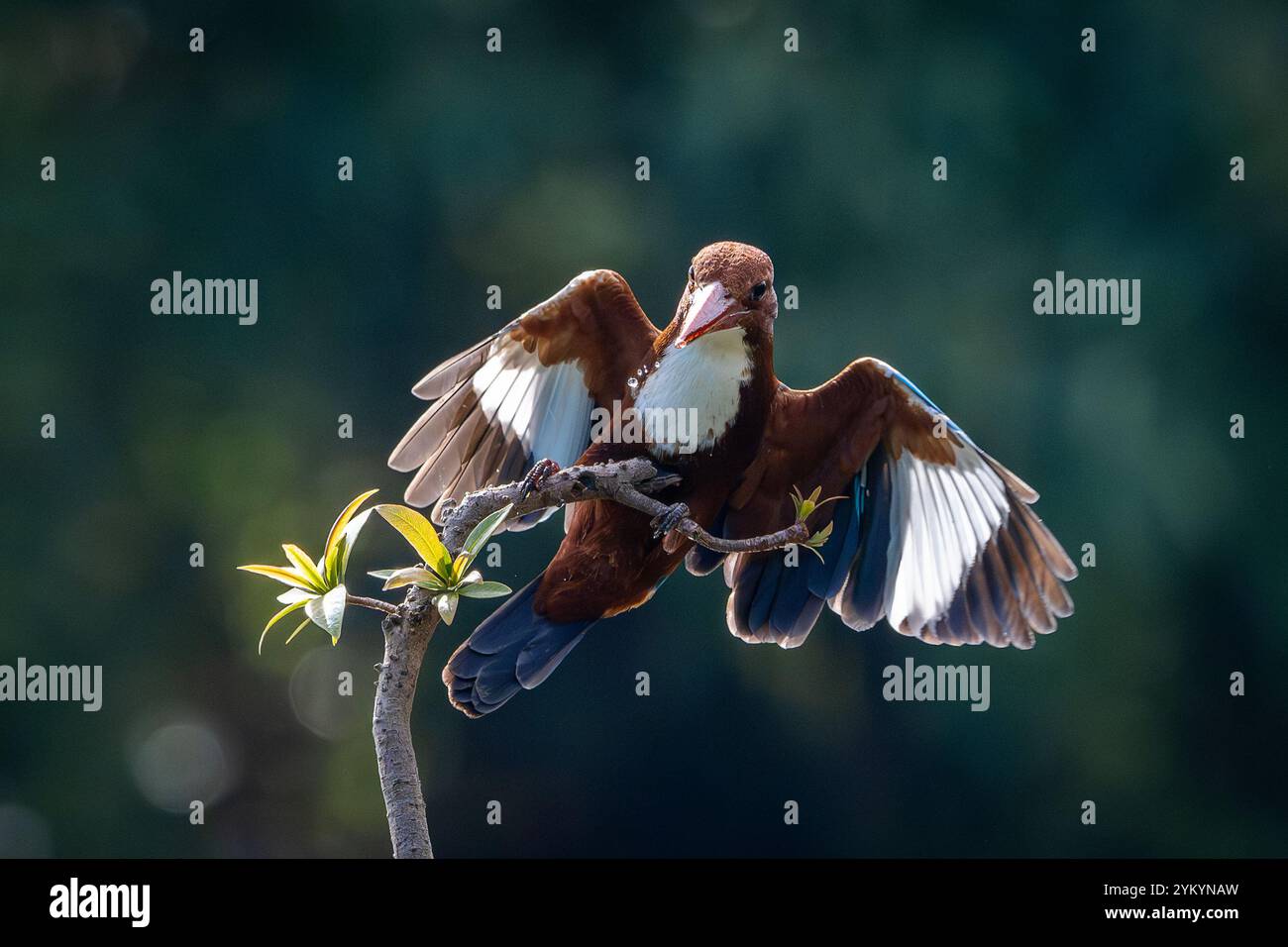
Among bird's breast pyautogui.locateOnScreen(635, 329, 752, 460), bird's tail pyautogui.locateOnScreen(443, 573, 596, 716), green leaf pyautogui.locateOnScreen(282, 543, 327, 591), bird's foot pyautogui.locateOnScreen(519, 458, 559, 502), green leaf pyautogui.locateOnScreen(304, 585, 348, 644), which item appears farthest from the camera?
bird's breast pyautogui.locateOnScreen(635, 329, 752, 460)

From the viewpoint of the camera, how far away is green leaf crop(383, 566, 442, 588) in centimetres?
159

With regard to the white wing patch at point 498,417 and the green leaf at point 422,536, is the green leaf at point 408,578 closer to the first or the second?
the green leaf at point 422,536

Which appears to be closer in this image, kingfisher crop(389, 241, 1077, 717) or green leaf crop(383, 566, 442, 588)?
green leaf crop(383, 566, 442, 588)

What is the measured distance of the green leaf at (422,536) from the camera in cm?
159

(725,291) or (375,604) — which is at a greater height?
(725,291)

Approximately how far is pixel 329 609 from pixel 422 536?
5.2 inches

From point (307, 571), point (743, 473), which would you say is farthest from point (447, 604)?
point (743, 473)

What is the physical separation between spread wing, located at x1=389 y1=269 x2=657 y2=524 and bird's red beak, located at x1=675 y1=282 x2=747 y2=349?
0.27 meters

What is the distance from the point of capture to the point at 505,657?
206 cm

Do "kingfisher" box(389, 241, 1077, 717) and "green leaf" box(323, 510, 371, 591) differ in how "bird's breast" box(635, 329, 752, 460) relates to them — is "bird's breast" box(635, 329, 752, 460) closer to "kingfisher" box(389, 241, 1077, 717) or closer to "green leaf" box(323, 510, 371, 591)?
"kingfisher" box(389, 241, 1077, 717)

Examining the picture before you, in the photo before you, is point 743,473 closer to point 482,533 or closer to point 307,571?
point 482,533

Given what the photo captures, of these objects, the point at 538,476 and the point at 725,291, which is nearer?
the point at 538,476

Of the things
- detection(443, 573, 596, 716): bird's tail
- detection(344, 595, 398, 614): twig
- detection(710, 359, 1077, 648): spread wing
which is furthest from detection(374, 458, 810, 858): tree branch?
detection(710, 359, 1077, 648): spread wing

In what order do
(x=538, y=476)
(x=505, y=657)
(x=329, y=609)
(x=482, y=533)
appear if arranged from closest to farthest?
(x=329, y=609) → (x=482, y=533) → (x=538, y=476) → (x=505, y=657)
